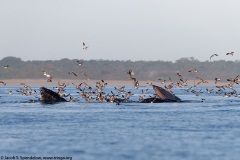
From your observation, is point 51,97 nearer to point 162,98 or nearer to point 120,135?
point 162,98

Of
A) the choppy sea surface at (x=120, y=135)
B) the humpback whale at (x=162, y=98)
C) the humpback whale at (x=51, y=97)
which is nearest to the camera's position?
the choppy sea surface at (x=120, y=135)

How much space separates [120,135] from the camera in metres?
33.1

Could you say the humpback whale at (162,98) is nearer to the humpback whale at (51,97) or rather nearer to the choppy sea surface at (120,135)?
the humpback whale at (51,97)

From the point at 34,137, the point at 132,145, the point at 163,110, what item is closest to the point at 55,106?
the point at 163,110

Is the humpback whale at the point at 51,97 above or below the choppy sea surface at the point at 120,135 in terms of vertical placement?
above

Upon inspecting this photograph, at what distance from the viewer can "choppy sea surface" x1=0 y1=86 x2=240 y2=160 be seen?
26.9 meters

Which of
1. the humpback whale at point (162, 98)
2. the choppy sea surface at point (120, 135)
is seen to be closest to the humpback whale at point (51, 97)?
the humpback whale at point (162, 98)

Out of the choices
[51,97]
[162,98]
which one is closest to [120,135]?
[51,97]

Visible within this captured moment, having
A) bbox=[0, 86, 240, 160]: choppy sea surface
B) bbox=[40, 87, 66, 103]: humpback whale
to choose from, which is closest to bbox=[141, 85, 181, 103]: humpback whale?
bbox=[40, 87, 66, 103]: humpback whale

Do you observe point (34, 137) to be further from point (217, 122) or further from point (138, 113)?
point (138, 113)

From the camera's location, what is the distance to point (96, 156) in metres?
26.1

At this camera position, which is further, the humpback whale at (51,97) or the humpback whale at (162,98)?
the humpback whale at (162,98)

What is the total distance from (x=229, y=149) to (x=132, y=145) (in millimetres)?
4020

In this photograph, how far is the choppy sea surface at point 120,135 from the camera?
26.9 metres
